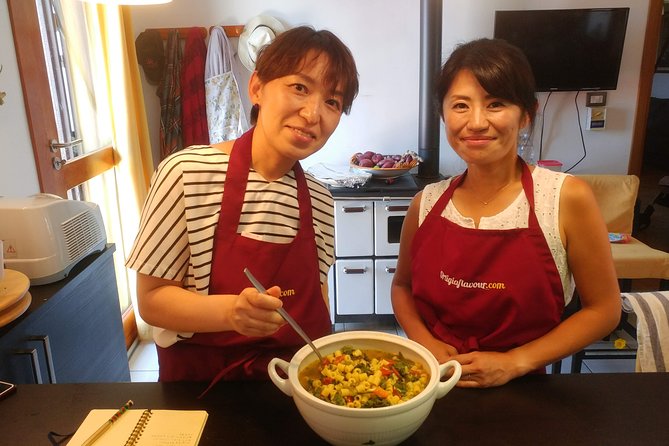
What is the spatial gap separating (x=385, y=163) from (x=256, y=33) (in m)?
1.06

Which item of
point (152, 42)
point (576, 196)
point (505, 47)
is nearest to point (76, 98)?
point (152, 42)

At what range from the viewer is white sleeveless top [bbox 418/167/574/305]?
1.11 meters

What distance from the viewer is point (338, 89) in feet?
3.38

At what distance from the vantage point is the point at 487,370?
3.10 feet

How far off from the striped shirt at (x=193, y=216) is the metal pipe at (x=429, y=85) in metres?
1.95

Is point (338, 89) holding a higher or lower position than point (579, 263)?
higher

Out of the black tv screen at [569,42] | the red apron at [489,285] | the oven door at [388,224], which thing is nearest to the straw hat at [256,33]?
the oven door at [388,224]

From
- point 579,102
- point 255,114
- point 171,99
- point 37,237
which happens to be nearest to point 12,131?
point 37,237

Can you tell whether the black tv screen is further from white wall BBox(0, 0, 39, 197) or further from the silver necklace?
white wall BBox(0, 0, 39, 197)

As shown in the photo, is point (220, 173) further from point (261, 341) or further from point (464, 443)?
point (464, 443)

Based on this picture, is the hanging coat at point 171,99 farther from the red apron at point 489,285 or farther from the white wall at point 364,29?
the red apron at point 489,285

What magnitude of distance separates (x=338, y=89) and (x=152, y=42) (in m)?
2.52

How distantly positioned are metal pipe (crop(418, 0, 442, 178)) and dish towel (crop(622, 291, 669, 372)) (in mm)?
1624

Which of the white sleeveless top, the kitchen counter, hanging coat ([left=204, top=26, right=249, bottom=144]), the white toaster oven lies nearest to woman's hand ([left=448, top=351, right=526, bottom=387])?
the kitchen counter
